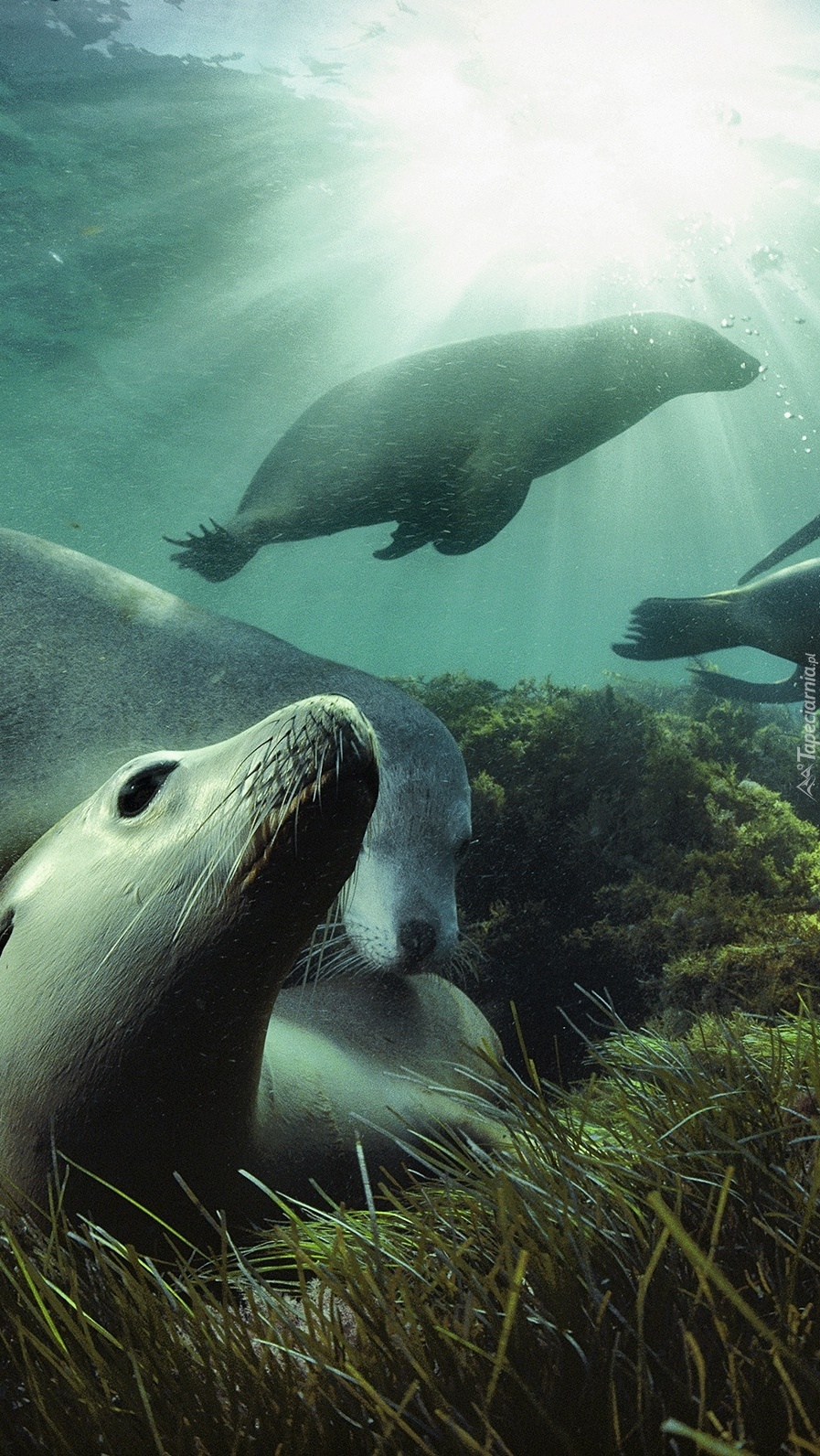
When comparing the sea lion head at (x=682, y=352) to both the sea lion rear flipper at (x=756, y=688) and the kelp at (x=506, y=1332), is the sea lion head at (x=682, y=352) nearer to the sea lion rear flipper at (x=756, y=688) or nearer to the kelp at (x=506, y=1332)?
the sea lion rear flipper at (x=756, y=688)

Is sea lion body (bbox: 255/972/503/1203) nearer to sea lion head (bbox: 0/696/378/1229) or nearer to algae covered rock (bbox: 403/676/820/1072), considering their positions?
sea lion head (bbox: 0/696/378/1229)

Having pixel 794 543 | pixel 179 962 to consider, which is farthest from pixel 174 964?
pixel 794 543

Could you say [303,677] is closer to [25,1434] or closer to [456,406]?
[25,1434]

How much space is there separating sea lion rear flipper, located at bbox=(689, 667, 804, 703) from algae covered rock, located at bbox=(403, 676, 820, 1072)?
153 centimetres

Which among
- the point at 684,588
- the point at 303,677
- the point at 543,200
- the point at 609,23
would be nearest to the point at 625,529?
the point at 684,588

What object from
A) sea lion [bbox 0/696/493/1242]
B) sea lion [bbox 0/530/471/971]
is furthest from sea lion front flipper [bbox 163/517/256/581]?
sea lion [bbox 0/696/493/1242]

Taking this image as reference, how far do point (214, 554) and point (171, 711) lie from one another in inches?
182

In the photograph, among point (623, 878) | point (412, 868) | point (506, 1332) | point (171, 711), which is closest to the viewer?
point (506, 1332)

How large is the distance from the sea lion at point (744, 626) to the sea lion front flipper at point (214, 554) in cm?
365

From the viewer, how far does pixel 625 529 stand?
146 feet

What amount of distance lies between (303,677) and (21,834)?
4.40 ft

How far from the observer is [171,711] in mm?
2885

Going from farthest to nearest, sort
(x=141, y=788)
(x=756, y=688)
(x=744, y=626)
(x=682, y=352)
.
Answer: (x=682, y=352)
(x=756, y=688)
(x=744, y=626)
(x=141, y=788)

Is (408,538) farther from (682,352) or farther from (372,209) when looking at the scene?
(372,209)
